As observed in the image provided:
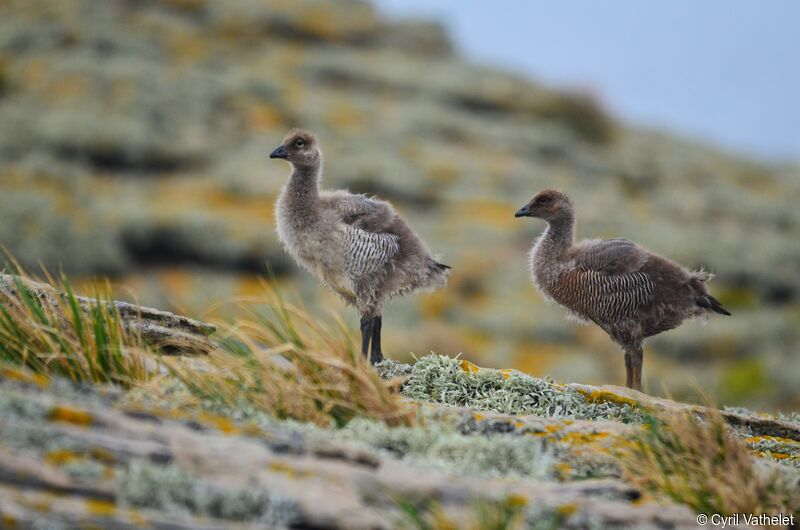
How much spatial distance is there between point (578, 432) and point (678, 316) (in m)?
3.07

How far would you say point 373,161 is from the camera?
2639cm

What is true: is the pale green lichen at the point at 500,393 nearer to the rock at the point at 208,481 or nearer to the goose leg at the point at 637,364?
the goose leg at the point at 637,364

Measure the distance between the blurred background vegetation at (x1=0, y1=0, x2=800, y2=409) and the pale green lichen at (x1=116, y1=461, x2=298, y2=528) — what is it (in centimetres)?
1037

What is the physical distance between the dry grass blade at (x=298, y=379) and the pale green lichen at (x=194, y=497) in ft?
4.52

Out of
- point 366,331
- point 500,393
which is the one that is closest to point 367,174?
point 366,331

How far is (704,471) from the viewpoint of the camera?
527cm

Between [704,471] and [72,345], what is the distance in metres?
4.19

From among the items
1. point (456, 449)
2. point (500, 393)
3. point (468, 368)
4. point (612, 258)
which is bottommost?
point (456, 449)

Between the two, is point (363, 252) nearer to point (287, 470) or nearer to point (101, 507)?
point (287, 470)

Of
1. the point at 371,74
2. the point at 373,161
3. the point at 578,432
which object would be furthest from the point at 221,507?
the point at 371,74

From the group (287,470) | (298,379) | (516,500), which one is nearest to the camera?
(287,470)

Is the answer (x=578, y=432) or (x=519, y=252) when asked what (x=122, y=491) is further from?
(x=519, y=252)

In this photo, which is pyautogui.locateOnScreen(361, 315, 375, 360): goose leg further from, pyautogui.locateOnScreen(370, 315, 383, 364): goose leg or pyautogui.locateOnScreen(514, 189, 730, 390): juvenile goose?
pyautogui.locateOnScreen(514, 189, 730, 390): juvenile goose

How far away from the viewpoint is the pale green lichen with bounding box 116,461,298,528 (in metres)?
3.99
